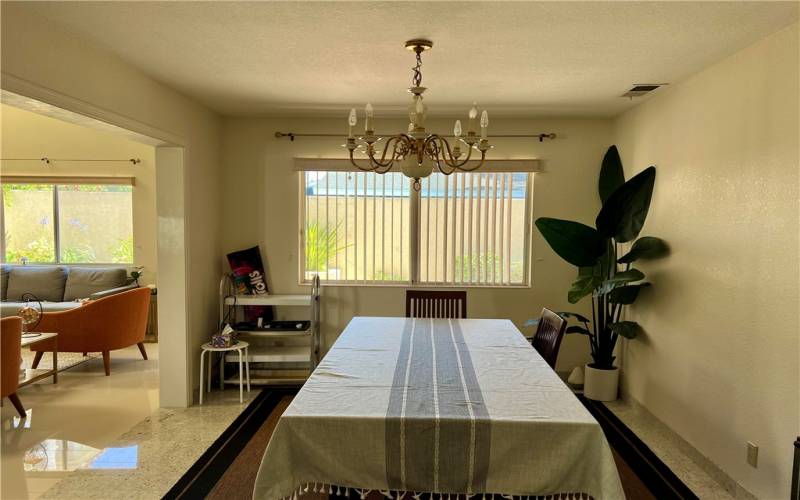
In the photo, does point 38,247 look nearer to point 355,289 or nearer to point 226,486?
point 355,289

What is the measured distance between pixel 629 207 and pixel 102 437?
13.0 feet

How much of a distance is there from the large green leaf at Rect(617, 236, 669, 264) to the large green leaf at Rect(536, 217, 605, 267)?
275 millimetres

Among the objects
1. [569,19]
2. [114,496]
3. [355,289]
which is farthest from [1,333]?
[569,19]

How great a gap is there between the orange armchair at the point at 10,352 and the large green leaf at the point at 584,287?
389 centimetres

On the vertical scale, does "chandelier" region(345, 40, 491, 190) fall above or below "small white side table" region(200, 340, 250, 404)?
above

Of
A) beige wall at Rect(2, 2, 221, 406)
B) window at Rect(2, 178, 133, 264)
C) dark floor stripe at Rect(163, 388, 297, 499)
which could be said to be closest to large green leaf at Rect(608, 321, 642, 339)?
dark floor stripe at Rect(163, 388, 297, 499)

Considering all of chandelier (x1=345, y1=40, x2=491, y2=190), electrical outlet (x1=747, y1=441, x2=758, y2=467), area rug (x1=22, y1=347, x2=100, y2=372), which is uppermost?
chandelier (x1=345, y1=40, x2=491, y2=190)

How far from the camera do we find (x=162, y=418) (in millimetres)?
3457

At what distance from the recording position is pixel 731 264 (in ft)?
8.45

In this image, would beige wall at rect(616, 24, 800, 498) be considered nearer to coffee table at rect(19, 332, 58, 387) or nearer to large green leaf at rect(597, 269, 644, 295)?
large green leaf at rect(597, 269, 644, 295)

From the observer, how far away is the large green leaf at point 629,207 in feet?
11.0

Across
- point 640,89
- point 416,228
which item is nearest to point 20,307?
point 416,228

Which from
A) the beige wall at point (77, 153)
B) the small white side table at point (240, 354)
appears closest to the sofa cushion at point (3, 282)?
the beige wall at point (77, 153)

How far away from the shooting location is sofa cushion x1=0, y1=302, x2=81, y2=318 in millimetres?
4946
